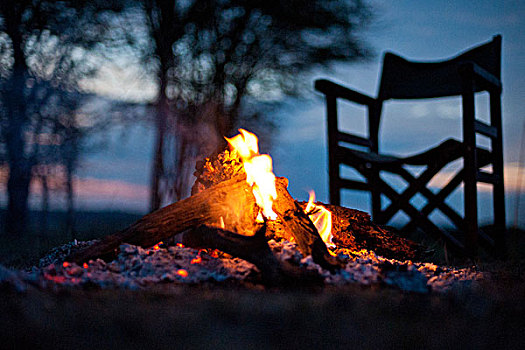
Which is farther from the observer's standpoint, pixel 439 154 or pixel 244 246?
pixel 439 154

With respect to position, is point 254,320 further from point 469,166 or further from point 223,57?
point 223,57

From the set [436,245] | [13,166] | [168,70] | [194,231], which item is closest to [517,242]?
[436,245]

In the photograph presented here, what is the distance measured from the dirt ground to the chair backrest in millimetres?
3260

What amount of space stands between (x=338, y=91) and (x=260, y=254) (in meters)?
2.52

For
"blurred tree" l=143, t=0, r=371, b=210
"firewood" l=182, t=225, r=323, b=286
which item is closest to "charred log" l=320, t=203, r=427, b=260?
"firewood" l=182, t=225, r=323, b=286

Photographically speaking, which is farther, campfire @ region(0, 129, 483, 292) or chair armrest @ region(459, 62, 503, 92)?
chair armrest @ region(459, 62, 503, 92)

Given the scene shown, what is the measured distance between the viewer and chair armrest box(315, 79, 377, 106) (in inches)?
152

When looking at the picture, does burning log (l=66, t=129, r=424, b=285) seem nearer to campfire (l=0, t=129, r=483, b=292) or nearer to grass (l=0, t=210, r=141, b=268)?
campfire (l=0, t=129, r=483, b=292)

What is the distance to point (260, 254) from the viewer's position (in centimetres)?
181

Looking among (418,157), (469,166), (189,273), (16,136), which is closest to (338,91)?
(418,157)

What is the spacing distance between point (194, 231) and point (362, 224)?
112 cm

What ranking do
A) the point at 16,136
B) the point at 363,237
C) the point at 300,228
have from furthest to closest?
the point at 16,136 < the point at 363,237 < the point at 300,228

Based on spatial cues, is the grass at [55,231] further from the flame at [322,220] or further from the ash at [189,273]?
the flame at [322,220]

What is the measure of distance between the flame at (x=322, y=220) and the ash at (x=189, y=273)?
35cm
